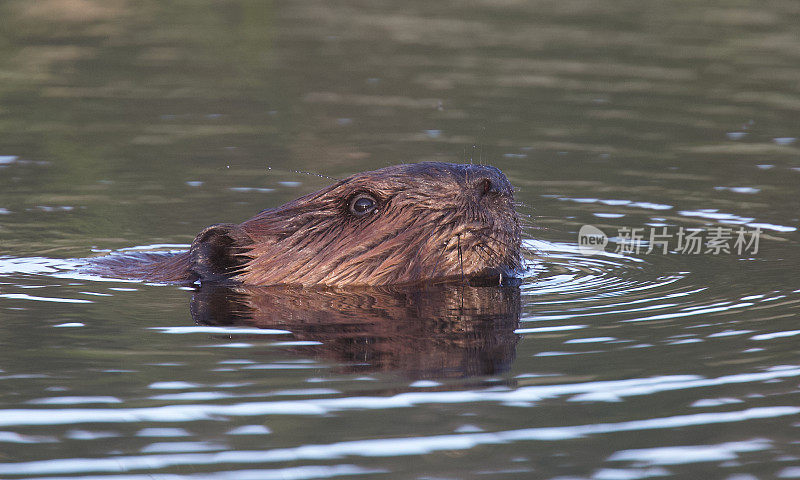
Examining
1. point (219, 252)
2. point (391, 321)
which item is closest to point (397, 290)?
point (391, 321)

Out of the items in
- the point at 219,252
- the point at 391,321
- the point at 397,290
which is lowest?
the point at 391,321

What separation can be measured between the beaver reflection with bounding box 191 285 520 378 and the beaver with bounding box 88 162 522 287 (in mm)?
117

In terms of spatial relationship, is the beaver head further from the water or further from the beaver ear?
the water

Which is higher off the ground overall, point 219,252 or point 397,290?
point 219,252

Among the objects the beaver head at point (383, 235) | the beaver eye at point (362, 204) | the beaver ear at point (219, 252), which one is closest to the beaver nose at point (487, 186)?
the beaver head at point (383, 235)

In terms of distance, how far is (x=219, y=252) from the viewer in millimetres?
7977

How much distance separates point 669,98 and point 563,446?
1097cm

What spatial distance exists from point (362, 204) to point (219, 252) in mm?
1009

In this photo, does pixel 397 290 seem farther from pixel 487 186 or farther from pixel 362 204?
pixel 487 186

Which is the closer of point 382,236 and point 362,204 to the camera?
point 382,236

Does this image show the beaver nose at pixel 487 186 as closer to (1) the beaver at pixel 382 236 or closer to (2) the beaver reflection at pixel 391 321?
(1) the beaver at pixel 382 236

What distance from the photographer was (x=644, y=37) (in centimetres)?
1991

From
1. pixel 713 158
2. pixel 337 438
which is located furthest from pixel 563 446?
pixel 713 158

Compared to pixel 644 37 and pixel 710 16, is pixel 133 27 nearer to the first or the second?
pixel 644 37
